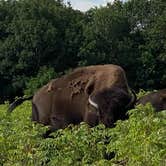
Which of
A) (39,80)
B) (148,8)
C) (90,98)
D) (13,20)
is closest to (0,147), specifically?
(90,98)

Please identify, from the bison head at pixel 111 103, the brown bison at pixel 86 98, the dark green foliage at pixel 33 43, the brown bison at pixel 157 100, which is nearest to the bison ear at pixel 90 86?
the brown bison at pixel 86 98

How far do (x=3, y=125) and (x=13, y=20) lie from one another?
4015 cm

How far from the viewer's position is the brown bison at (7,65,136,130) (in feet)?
30.7

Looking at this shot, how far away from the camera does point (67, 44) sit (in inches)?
1805

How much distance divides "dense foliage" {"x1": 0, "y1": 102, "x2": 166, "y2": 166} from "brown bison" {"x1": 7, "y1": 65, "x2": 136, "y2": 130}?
113 inches

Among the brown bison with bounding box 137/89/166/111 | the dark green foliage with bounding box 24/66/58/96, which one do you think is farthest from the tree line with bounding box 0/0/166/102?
the brown bison with bounding box 137/89/166/111

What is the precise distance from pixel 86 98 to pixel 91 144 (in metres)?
4.63

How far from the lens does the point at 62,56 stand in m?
45.0

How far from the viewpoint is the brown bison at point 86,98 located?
368 inches

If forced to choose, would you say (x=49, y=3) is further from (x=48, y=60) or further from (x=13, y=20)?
(x=48, y=60)

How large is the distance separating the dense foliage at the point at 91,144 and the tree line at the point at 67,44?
34.1m

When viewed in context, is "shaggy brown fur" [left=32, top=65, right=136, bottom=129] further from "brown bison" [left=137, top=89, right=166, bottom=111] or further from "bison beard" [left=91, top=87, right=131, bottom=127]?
"brown bison" [left=137, top=89, right=166, bottom=111]

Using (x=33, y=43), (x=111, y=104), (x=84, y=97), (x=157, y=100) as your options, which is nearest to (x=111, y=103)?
(x=111, y=104)

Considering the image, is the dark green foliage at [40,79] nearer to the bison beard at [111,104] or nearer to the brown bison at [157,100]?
the brown bison at [157,100]
